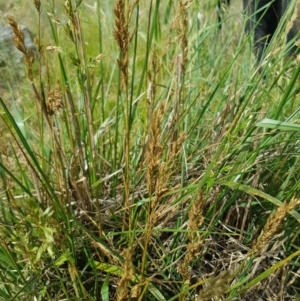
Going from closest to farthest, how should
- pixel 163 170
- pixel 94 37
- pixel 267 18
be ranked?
pixel 163 170 → pixel 267 18 → pixel 94 37

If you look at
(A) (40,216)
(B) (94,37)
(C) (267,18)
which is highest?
(A) (40,216)

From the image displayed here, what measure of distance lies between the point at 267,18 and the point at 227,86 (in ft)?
2.99

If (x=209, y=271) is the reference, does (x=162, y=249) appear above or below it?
above

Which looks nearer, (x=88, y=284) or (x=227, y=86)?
(x=88, y=284)

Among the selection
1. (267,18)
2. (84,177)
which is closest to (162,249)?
(84,177)

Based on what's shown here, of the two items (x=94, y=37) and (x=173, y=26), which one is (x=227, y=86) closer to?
(x=173, y=26)

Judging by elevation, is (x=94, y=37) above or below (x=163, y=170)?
below

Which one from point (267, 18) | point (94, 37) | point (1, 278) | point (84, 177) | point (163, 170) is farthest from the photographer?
point (94, 37)

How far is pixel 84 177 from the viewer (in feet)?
3.97

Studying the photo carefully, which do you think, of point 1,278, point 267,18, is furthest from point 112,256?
point 267,18

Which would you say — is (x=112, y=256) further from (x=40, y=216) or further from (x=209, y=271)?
(x=40, y=216)

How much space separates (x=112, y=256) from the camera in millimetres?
1124

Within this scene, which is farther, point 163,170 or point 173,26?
point 173,26

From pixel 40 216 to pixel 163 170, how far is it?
19 centimetres
